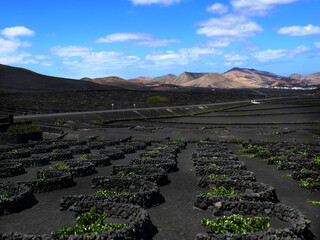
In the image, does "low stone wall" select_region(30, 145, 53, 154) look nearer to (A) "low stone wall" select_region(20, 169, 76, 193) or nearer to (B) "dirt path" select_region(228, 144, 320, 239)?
(A) "low stone wall" select_region(20, 169, 76, 193)

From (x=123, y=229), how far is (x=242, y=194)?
26.3 feet

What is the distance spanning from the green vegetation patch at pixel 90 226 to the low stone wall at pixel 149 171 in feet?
22.5

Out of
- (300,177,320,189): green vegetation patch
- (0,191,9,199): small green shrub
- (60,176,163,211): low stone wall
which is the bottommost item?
(0,191,9,199): small green shrub

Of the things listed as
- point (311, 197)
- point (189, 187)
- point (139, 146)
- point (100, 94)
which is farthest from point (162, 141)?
point (100, 94)

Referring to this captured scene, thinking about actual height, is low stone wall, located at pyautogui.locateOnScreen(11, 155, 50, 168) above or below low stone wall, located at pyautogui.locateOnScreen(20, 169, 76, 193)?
below

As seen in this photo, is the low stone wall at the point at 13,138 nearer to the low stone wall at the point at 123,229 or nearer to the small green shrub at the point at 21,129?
the small green shrub at the point at 21,129

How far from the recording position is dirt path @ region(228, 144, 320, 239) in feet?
57.3

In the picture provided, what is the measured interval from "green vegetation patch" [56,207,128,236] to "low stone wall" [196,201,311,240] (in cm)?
392

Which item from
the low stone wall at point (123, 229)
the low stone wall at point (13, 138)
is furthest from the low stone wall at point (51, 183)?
the low stone wall at point (13, 138)

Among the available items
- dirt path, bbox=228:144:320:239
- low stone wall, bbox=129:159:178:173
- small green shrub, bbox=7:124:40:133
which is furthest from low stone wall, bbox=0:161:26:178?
small green shrub, bbox=7:124:40:133

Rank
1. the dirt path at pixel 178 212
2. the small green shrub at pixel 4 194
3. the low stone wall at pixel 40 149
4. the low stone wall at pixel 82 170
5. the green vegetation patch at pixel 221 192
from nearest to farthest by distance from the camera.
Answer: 1. the dirt path at pixel 178 212
2. the small green shrub at pixel 4 194
3. the green vegetation patch at pixel 221 192
4. the low stone wall at pixel 82 170
5. the low stone wall at pixel 40 149

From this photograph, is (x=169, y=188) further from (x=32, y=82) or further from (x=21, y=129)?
(x=32, y=82)

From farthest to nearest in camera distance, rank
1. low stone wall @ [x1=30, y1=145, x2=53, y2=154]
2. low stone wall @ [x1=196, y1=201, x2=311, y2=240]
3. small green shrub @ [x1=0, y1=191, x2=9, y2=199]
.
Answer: low stone wall @ [x1=30, y1=145, x2=53, y2=154] → small green shrub @ [x1=0, y1=191, x2=9, y2=199] → low stone wall @ [x1=196, y1=201, x2=311, y2=240]

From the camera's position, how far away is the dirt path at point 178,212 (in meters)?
15.6
